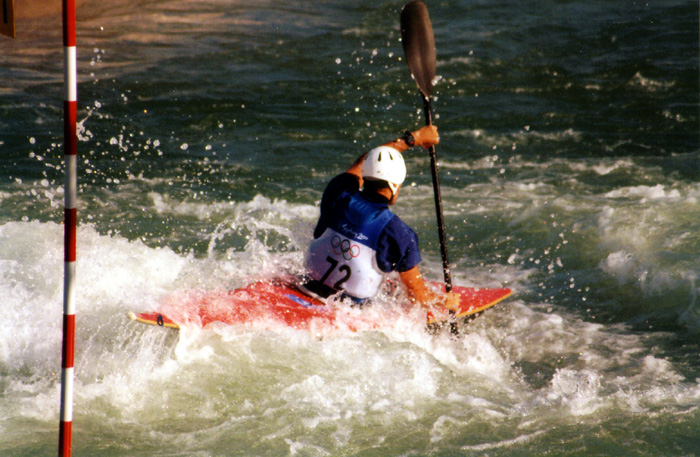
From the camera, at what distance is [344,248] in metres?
4.12

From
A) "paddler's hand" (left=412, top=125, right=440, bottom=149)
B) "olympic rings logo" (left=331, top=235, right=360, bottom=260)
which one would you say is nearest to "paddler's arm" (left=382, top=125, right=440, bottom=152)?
"paddler's hand" (left=412, top=125, right=440, bottom=149)

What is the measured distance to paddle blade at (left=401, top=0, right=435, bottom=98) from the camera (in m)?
5.09

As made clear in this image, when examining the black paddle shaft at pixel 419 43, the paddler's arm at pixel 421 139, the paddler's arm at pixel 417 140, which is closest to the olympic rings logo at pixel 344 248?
the paddler's arm at pixel 417 140

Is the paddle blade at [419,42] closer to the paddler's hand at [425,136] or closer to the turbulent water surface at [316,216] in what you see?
the paddler's hand at [425,136]

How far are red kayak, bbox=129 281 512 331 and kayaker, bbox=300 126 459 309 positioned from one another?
9 centimetres

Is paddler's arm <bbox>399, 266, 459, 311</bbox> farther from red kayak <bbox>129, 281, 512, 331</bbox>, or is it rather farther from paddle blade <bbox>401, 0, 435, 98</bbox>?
paddle blade <bbox>401, 0, 435, 98</bbox>

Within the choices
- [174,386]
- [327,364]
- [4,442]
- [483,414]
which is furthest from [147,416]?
[483,414]

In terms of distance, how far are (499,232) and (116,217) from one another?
3724 millimetres

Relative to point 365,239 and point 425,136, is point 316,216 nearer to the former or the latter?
point 425,136

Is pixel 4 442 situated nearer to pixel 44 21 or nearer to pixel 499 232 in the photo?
pixel 499 232

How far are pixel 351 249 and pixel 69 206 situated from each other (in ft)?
5.92

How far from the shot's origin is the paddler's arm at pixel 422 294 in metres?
4.24

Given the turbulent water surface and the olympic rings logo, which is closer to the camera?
the turbulent water surface

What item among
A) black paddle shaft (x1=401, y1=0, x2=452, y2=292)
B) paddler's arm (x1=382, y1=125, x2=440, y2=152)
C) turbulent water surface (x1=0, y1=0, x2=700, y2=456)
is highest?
black paddle shaft (x1=401, y1=0, x2=452, y2=292)
